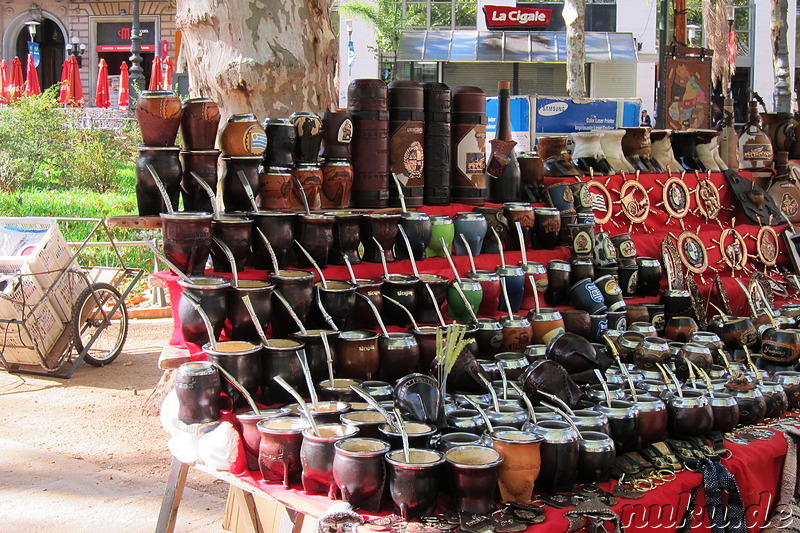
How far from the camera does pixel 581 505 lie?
2180mm

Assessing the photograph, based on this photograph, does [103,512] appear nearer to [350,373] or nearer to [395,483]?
[350,373]

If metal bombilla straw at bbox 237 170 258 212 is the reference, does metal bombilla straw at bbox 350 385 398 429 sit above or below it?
below

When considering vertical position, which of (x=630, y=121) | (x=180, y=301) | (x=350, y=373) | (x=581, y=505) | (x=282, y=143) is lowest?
(x=581, y=505)

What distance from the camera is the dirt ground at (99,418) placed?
480cm

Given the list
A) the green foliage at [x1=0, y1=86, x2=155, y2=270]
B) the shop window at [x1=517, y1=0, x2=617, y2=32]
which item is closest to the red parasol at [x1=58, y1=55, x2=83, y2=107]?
the green foliage at [x1=0, y1=86, x2=155, y2=270]

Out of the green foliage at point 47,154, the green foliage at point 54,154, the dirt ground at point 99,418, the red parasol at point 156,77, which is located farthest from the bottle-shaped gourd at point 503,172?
the red parasol at point 156,77

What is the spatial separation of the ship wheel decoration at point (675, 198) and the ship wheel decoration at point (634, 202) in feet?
0.45

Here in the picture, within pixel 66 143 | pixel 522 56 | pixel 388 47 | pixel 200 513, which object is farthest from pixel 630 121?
pixel 388 47

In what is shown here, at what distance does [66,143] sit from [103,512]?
9.51 metres

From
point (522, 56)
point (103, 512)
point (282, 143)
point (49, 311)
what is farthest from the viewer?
point (522, 56)

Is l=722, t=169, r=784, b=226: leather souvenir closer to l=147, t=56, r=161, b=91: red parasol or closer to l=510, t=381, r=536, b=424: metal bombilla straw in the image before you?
l=510, t=381, r=536, b=424: metal bombilla straw

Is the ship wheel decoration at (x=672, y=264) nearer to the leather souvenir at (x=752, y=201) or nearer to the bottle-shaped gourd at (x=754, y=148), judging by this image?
the leather souvenir at (x=752, y=201)

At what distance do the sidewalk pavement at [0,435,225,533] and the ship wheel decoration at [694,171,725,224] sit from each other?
3.01m

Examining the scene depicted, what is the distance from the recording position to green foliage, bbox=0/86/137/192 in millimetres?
11906
